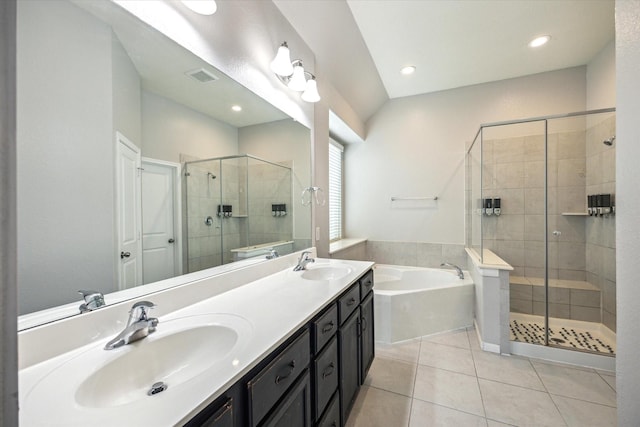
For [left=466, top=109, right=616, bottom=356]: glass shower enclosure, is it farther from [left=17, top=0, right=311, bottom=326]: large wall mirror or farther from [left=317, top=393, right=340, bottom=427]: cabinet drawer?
[left=17, top=0, right=311, bottom=326]: large wall mirror

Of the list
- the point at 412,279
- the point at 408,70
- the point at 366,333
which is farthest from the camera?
the point at 412,279

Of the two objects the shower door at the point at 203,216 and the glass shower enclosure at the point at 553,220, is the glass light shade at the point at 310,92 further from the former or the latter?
the glass shower enclosure at the point at 553,220

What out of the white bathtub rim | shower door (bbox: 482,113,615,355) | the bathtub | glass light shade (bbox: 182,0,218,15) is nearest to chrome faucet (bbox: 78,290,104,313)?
glass light shade (bbox: 182,0,218,15)

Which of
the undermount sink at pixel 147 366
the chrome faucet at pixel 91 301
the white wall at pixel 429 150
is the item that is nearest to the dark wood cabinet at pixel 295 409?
the undermount sink at pixel 147 366

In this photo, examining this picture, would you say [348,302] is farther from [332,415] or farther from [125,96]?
[125,96]

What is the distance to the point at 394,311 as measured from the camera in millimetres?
2535

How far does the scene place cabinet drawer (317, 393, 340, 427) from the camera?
3.85 ft

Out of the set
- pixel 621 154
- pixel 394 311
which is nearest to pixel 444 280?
pixel 394 311

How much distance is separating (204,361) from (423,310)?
7.58ft

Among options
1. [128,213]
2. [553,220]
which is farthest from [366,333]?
[553,220]

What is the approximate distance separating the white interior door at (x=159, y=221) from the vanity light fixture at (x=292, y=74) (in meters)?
1.01

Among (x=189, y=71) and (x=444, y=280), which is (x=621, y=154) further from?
(x=444, y=280)

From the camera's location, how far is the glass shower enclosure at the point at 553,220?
243 centimetres

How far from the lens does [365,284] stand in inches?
71.6
